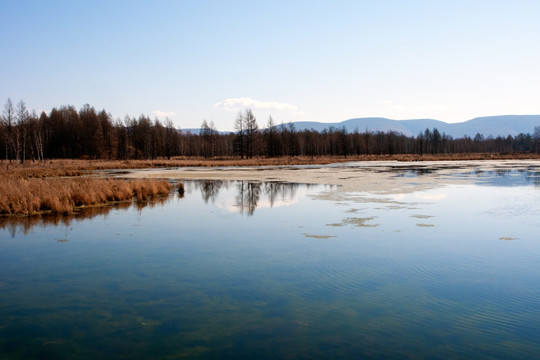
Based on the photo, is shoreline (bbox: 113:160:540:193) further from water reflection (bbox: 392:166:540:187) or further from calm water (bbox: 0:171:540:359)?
calm water (bbox: 0:171:540:359)

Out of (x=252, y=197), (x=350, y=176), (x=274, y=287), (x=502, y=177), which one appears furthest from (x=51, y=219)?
(x=502, y=177)

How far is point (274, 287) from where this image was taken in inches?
283

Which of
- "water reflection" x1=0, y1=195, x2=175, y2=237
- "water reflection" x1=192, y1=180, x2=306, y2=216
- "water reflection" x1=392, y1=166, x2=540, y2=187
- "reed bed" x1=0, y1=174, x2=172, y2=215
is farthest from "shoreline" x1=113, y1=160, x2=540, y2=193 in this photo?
"water reflection" x1=0, y1=195, x2=175, y2=237

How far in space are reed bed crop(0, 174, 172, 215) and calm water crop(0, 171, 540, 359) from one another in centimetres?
207

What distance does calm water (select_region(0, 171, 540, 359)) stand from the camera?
16.7 feet

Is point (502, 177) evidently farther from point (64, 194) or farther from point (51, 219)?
point (51, 219)

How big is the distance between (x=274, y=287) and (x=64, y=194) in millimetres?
14537

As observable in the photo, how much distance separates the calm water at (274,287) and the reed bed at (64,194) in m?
2.07

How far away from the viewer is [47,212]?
16.5m

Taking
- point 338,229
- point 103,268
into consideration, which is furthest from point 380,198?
point 103,268

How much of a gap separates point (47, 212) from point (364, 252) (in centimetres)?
1338

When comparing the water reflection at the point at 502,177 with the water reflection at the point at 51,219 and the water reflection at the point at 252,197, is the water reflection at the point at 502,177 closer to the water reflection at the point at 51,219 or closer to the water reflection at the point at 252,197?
the water reflection at the point at 252,197

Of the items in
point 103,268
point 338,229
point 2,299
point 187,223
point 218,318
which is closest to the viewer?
point 218,318

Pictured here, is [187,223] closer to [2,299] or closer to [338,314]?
[2,299]
